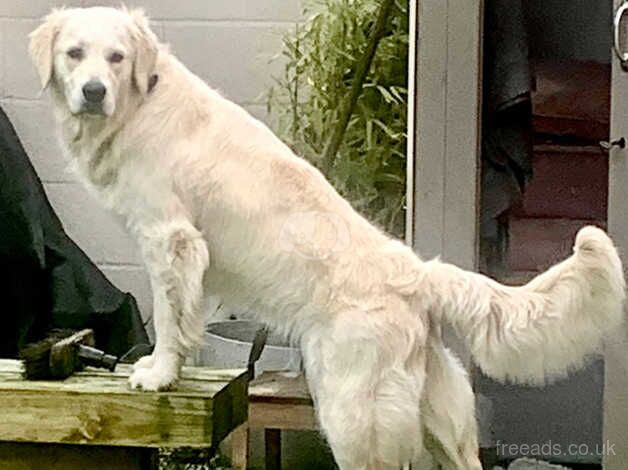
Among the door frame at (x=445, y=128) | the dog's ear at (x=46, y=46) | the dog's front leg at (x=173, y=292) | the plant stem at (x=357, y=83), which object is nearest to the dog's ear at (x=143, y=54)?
the dog's ear at (x=46, y=46)

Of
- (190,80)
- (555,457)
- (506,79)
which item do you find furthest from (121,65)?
(555,457)

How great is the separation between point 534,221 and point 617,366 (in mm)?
353

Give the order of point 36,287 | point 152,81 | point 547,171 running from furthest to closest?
point 36,287
point 547,171
point 152,81

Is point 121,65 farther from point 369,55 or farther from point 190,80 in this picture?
point 369,55

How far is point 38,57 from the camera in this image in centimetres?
196

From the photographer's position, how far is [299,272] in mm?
1956

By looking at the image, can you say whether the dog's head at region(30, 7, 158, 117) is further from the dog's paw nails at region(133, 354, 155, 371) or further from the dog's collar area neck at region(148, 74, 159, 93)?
the dog's paw nails at region(133, 354, 155, 371)

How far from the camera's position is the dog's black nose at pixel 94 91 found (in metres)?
1.88

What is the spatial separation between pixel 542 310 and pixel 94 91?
31.5 inches

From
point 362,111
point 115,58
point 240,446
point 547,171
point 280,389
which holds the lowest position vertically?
point 240,446

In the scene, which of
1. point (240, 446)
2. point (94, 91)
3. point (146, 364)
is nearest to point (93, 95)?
point (94, 91)

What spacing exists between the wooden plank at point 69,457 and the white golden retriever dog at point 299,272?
13cm

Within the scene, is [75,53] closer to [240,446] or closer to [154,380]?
[154,380]

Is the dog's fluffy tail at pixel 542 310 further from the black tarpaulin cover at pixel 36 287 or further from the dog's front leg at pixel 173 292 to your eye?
the black tarpaulin cover at pixel 36 287
